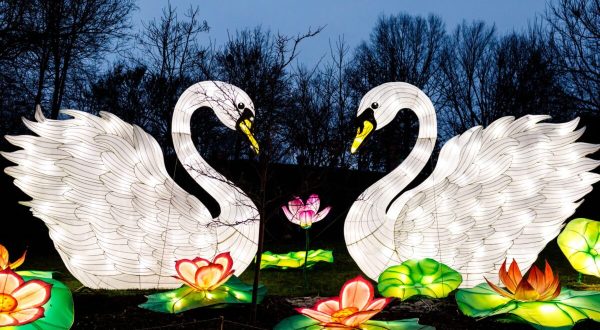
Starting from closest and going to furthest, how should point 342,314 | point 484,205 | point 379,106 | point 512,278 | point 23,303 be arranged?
point 23,303, point 342,314, point 512,278, point 484,205, point 379,106

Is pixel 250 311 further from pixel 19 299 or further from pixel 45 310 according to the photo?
pixel 19 299

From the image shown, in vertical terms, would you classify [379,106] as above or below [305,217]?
above

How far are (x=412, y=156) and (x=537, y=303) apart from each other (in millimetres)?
2321

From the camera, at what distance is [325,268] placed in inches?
304

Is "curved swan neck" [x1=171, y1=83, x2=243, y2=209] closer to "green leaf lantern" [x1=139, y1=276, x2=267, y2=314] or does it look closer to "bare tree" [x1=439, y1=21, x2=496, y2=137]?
Answer: "green leaf lantern" [x1=139, y1=276, x2=267, y2=314]

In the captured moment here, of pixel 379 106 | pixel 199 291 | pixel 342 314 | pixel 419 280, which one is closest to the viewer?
pixel 342 314

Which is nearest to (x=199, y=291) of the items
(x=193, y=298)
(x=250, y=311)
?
(x=193, y=298)

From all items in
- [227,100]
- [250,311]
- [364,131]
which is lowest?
[250,311]

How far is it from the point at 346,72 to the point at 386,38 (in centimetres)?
283

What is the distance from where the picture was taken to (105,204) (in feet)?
17.2

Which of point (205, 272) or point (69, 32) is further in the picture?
point (69, 32)

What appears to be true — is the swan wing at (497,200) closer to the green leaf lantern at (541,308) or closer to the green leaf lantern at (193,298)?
the green leaf lantern at (541,308)

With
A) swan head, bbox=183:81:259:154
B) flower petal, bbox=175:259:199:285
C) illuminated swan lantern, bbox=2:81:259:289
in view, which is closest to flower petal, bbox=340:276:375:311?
flower petal, bbox=175:259:199:285

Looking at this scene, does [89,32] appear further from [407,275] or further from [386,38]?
[386,38]
